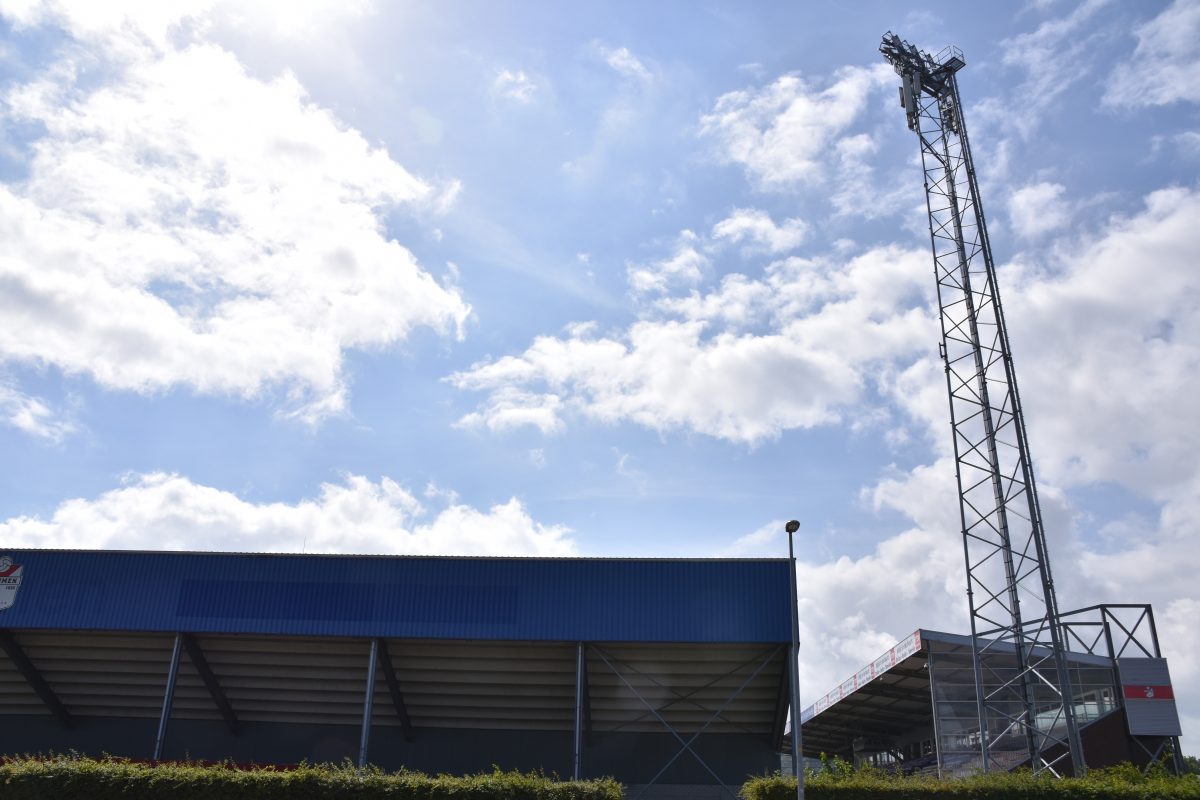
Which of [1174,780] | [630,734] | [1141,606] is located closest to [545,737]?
[630,734]

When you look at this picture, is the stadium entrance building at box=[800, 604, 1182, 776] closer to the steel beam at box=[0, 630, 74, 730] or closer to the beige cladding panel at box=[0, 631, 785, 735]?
the beige cladding panel at box=[0, 631, 785, 735]

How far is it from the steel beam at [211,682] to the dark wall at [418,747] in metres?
0.59

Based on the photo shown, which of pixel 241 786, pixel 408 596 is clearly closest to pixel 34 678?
pixel 408 596

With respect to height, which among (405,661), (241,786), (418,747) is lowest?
(241,786)

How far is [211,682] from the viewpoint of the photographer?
33.5 m

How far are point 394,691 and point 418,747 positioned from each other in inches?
117

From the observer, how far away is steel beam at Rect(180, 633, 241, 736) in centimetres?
3247

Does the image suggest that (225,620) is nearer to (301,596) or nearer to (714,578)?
(301,596)

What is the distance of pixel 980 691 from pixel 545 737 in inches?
619

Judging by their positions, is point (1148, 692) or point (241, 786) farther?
point (1148, 692)

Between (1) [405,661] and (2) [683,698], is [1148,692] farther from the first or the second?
(1) [405,661]

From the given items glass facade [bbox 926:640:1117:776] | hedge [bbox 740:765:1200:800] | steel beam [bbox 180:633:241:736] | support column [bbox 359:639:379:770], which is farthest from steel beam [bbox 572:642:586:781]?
steel beam [bbox 180:633:241:736]

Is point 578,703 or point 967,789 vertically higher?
point 578,703

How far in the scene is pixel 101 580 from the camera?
32781mm
